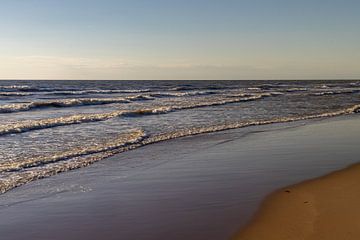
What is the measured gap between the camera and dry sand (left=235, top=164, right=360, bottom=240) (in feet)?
17.2

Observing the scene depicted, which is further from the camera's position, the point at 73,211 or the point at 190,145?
the point at 190,145

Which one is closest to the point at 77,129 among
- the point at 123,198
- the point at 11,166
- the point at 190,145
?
the point at 190,145

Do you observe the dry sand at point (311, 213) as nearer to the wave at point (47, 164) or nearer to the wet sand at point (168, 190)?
the wet sand at point (168, 190)

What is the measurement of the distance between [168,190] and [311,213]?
2606 millimetres

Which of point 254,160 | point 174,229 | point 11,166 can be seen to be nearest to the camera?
point 174,229

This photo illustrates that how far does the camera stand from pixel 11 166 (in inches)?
380

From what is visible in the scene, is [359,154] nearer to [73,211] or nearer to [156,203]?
[156,203]

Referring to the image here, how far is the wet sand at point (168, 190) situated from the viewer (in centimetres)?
579

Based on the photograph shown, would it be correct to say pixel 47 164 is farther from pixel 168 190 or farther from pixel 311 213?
pixel 311 213

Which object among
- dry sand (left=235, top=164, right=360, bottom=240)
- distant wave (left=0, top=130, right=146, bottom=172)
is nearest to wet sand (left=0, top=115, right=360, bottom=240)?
dry sand (left=235, top=164, right=360, bottom=240)

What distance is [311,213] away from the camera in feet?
19.7

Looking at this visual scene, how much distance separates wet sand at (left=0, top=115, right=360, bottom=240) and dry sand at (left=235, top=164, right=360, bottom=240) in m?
0.25

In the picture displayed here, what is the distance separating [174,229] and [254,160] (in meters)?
4.98

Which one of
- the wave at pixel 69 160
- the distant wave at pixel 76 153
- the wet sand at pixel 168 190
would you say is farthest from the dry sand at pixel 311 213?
the distant wave at pixel 76 153
